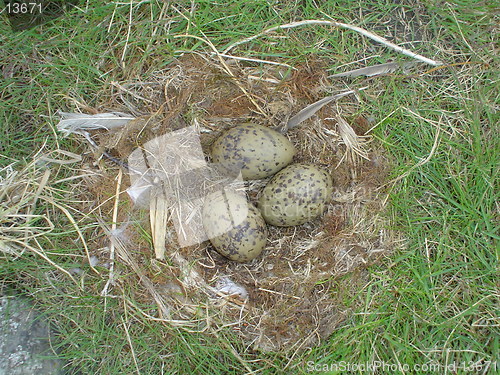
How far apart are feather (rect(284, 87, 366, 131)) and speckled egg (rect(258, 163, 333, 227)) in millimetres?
284

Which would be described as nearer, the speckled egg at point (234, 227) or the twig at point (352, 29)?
the speckled egg at point (234, 227)

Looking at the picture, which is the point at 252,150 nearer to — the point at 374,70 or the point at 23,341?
the point at 374,70

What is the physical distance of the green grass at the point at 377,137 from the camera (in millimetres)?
2109

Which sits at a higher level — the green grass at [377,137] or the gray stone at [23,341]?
the green grass at [377,137]

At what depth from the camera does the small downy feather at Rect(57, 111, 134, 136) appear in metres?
2.19

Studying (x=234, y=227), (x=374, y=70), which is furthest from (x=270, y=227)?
(x=374, y=70)

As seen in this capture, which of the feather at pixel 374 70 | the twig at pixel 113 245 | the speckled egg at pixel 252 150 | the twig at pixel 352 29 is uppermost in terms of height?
the twig at pixel 352 29

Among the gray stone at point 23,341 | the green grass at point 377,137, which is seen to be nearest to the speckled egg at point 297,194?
the green grass at point 377,137

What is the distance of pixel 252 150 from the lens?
2125 millimetres

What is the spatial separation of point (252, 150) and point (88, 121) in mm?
934

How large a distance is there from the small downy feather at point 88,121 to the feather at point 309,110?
36.4 inches

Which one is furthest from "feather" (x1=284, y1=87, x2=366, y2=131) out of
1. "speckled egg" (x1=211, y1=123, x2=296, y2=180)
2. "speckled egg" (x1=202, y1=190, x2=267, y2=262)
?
"speckled egg" (x1=202, y1=190, x2=267, y2=262)

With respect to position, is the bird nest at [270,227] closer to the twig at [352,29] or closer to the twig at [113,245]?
the twig at [113,245]

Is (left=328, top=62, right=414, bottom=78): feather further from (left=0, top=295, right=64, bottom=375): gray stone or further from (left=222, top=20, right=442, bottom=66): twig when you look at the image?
(left=0, top=295, right=64, bottom=375): gray stone
